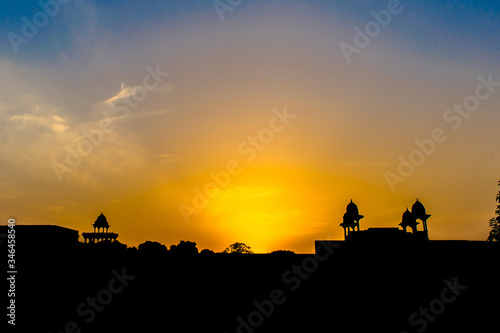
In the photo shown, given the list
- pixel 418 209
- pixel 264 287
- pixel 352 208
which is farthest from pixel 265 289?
pixel 418 209

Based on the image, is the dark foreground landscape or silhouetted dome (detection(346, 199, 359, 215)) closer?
the dark foreground landscape

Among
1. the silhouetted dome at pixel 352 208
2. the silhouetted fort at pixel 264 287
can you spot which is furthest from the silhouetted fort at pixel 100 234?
the silhouetted dome at pixel 352 208

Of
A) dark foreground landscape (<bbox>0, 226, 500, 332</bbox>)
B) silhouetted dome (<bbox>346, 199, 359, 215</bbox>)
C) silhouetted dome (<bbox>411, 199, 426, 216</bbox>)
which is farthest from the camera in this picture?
silhouetted dome (<bbox>411, 199, 426, 216</bbox>)

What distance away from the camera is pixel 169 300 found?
25.0 m

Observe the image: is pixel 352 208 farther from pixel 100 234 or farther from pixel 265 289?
pixel 100 234

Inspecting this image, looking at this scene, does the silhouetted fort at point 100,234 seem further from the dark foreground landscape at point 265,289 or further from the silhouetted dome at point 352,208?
the silhouetted dome at point 352,208

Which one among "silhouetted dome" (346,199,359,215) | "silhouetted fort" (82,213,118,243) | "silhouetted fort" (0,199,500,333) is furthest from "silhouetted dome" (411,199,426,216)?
"silhouetted fort" (82,213,118,243)

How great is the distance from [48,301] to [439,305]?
2628 centimetres

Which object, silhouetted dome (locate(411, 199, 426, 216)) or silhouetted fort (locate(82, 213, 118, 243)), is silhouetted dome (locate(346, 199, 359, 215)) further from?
silhouetted fort (locate(82, 213, 118, 243))

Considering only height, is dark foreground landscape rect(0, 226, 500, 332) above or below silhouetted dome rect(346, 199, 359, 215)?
below

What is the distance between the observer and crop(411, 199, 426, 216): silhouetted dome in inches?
1487

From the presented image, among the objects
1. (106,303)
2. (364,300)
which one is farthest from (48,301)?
(364,300)

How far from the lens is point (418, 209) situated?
3800 centimetres

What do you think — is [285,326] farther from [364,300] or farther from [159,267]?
[159,267]
